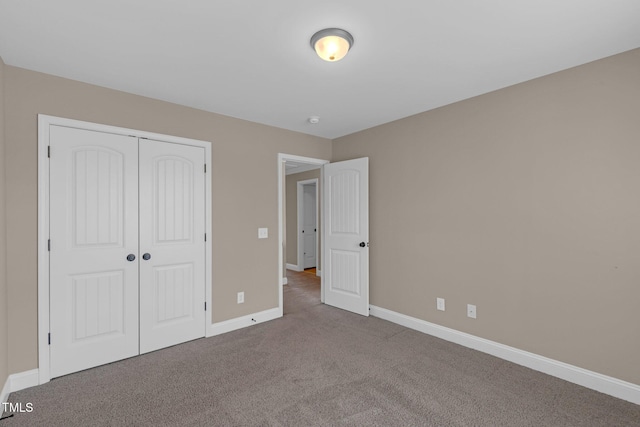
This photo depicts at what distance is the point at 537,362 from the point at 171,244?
11.7 feet

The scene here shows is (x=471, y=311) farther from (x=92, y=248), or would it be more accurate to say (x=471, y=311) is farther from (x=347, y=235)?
(x=92, y=248)

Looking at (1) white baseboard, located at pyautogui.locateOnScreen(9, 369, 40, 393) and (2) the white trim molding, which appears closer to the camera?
(2) the white trim molding

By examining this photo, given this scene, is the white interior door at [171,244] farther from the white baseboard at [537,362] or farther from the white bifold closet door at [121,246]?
the white baseboard at [537,362]

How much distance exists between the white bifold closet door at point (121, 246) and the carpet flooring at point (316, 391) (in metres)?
0.24

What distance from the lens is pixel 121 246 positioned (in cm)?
275

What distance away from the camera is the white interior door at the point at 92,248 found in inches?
96.9

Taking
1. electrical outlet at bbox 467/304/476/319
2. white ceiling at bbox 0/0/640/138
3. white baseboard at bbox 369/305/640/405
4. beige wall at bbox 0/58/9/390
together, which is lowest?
white baseboard at bbox 369/305/640/405

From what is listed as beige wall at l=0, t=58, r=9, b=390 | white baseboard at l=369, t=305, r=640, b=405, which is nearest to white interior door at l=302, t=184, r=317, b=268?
white baseboard at l=369, t=305, r=640, b=405

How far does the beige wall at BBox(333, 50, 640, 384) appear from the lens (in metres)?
2.19

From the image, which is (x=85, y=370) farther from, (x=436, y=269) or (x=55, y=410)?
(x=436, y=269)

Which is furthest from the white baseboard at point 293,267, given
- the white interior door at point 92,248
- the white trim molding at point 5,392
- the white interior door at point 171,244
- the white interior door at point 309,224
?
the white trim molding at point 5,392

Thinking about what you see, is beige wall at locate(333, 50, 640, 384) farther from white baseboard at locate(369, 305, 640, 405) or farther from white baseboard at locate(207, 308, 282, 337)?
white baseboard at locate(207, 308, 282, 337)

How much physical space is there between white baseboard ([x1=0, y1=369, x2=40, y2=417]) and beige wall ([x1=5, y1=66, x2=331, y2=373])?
0.15 feet

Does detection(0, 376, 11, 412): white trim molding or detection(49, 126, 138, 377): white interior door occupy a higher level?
detection(49, 126, 138, 377): white interior door
